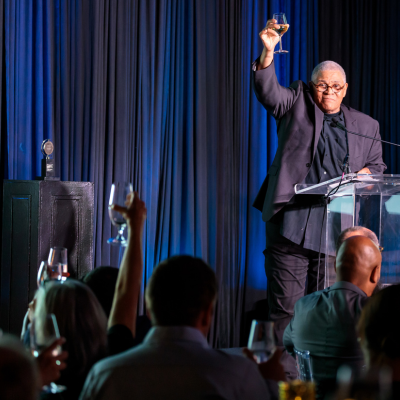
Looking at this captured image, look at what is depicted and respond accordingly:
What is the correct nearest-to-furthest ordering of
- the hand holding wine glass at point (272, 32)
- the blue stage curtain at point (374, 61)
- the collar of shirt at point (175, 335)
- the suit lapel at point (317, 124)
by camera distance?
the collar of shirt at point (175, 335), the hand holding wine glass at point (272, 32), the suit lapel at point (317, 124), the blue stage curtain at point (374, 61)

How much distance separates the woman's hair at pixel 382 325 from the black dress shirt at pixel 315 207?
2.10 meters

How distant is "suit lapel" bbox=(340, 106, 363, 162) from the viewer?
338 centimetres

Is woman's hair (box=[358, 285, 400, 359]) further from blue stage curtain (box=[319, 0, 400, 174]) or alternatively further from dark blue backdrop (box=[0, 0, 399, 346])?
blue stage curtain (box=[319, 0, 400, 174])

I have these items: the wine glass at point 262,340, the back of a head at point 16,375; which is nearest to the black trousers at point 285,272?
the wine glass at point 262,340

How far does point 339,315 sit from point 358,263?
0.81 ft

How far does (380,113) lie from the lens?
15.9 ft

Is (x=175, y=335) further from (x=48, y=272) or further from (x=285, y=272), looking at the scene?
(x=285, y=272)

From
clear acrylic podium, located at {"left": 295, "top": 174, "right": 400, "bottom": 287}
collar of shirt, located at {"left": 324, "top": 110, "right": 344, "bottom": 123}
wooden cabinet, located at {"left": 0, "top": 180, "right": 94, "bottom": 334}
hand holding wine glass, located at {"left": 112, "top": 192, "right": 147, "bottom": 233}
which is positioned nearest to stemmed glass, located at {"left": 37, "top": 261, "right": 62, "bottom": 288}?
hand holding wine glass, located at {"left": 112, "top": 192, "right": 147, "bottom": 233}

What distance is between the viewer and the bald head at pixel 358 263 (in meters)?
2.20

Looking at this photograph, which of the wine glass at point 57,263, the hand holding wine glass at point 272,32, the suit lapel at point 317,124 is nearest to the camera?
the wine glass at point 57,263

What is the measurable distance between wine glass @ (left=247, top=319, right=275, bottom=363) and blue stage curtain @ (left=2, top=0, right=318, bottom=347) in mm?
2503

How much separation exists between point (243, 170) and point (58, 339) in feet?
11.3

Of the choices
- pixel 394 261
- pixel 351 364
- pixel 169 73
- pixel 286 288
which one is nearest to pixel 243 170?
pixel 169 73

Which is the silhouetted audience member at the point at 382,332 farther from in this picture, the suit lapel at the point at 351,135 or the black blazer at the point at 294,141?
the suit lapel at the point at 351,135
